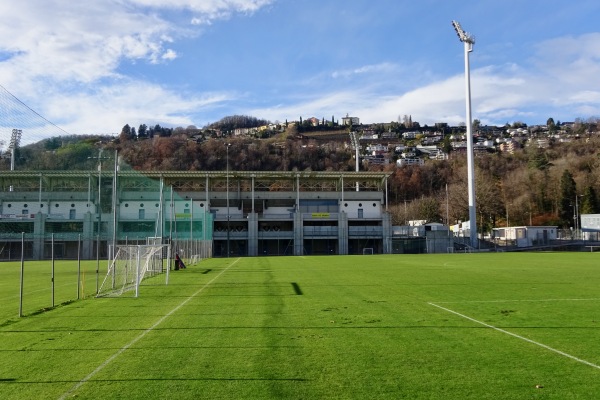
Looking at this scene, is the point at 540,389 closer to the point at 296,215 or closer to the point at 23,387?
the point at 23,387

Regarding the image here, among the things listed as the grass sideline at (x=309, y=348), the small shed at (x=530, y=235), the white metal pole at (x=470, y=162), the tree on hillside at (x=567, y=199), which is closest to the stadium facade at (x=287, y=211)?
the white metal pole at (x=470, y=162)

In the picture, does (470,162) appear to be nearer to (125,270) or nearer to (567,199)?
(567,199)

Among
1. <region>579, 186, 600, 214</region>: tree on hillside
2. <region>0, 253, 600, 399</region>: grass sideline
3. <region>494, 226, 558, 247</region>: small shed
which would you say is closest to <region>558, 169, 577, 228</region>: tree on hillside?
<region>579, 186, 600, 214</region>: tree on hillside

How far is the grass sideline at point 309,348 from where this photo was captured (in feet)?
21.7

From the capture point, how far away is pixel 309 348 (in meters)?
8.95

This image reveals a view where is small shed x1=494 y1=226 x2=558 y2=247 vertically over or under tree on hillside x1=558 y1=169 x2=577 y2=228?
under

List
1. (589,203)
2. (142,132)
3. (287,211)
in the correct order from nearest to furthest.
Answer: (287,211) < (589,203) < (142,132)

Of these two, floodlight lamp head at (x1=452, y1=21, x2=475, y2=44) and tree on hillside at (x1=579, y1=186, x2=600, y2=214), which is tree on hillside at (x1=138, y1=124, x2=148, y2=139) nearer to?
floodlight lamp head at (x1=452, y1=21, x2=475, y2=44)

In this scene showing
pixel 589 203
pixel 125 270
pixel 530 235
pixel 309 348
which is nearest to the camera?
pixel 309 348

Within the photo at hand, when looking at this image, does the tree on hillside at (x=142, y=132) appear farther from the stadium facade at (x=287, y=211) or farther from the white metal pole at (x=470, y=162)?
the white metal pole at (x=470, y=162)

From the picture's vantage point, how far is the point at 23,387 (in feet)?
22.5

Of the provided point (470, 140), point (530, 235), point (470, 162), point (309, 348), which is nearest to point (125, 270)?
point (309, 348)

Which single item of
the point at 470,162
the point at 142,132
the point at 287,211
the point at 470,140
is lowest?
the point at 287,211

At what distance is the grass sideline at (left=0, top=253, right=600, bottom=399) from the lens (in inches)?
261
